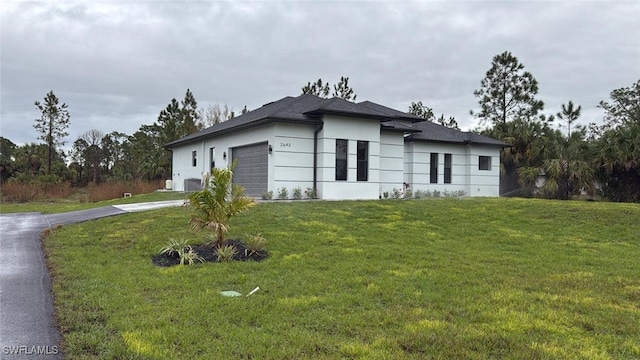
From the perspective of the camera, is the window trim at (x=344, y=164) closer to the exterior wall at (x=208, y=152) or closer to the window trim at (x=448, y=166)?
the exterior wall at (x=208, y=152)

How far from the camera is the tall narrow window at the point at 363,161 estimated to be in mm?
17250

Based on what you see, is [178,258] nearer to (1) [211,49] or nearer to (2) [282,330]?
(2) [282,330]

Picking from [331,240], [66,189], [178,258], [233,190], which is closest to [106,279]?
[178,258]

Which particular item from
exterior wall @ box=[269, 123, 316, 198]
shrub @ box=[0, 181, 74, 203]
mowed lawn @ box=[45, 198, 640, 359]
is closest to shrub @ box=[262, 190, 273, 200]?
exterior wall @ box=[269, 123, 316, 198]

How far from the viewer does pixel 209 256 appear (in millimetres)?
7367

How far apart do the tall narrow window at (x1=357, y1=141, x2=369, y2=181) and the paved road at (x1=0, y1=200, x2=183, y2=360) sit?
36.2 feet

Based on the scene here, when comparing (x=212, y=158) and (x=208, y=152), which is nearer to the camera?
(x=212, y=158)

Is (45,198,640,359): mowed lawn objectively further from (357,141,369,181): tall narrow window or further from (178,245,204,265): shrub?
(357,141,369,181): tall narrow window

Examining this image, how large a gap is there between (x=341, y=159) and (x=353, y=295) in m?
11.9

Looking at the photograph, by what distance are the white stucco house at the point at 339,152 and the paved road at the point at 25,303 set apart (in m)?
8.73

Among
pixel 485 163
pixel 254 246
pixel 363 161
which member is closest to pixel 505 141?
pixel 485 163

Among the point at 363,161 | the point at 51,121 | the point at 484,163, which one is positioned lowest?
the point at 363,161

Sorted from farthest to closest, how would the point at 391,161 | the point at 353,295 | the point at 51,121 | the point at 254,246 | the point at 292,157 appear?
the point at 51,121
the point at 391,161
the point at 292,157
the point at 254,246
the point at 353,295

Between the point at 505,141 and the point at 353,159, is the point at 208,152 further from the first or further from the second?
the point at 505,141
